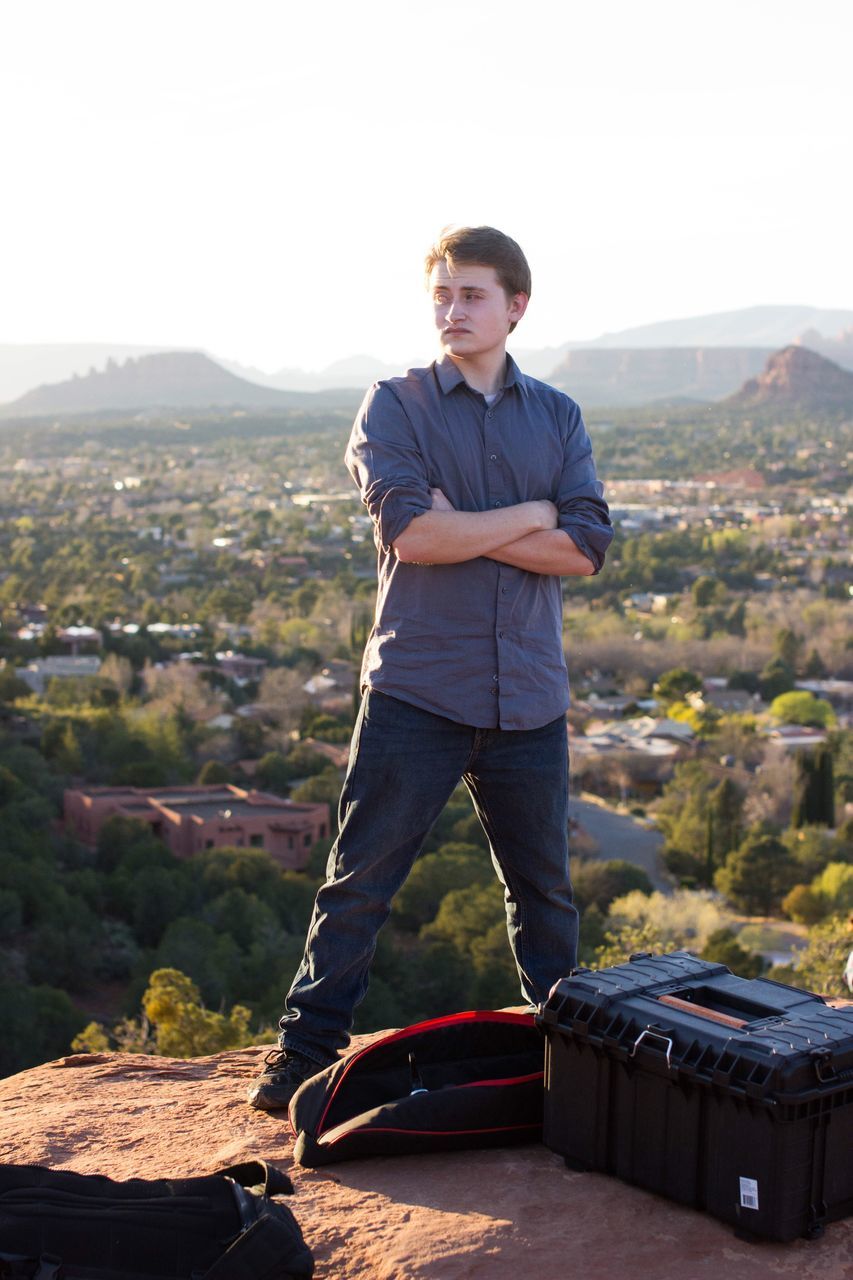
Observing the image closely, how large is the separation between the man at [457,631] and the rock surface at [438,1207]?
175 mm

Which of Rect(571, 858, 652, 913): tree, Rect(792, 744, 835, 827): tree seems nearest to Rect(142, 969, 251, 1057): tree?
Rect(571, 858, 652, 913): tree

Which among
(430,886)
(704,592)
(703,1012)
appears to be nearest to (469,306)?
(703,1012)

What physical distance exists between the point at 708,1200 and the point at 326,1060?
71 cm

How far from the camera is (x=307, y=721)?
85.2 ft

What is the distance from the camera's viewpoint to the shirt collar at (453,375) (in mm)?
2533

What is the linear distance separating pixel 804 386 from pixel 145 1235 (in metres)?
107

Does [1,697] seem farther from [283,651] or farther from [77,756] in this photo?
[283,651]

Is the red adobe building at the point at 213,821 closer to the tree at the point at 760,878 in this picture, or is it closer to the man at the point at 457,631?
the tree at the point at 760,878

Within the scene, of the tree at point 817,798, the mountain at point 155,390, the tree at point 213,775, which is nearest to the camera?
the tree at point 817,798

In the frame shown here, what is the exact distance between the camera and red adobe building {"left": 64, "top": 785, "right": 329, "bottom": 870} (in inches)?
709

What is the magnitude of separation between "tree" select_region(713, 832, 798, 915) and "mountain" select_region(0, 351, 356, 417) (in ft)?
370

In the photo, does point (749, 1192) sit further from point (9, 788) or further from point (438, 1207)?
point (9, 788)

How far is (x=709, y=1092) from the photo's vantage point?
2.12 metres

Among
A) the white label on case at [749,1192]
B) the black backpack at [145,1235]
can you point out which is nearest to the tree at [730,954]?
the white label on case at [749,1192]
